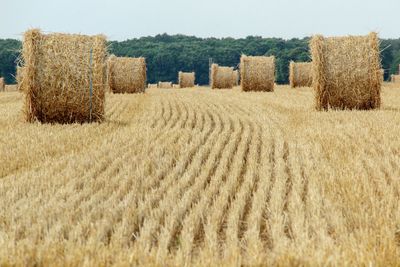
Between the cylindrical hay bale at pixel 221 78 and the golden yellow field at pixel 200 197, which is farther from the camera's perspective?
the cylindrical hay bale at pixel 221 78

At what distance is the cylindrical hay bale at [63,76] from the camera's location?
10.4 metres

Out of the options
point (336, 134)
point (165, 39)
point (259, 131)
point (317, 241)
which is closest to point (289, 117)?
point (259, 131)

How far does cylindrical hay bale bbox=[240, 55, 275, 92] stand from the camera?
78.9 feet

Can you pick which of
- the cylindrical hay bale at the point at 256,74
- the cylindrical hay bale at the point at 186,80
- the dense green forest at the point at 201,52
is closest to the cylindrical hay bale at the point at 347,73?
the cylindrical hay bale at the point at 256,74

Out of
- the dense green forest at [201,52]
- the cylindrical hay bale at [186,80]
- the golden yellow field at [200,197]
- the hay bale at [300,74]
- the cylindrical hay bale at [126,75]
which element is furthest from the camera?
the dense green forest at [201,52]

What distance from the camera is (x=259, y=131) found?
983 centimetres

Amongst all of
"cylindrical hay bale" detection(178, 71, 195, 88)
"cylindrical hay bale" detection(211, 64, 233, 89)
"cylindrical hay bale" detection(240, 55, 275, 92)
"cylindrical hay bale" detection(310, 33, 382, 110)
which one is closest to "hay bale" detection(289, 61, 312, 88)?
"cylindrical hay bale" detection(240, 55, 275, 92)

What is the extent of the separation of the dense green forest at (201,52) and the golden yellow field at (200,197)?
6454 centimetres

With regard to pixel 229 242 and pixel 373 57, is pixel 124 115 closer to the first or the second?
pixel 373 57

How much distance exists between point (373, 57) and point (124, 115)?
228 inches

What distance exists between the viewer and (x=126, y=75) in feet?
73.4

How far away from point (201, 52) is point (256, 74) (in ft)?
195

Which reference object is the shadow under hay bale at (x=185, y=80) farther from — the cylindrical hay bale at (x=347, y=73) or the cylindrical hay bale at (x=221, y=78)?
the cylindrical hay bale at (x=347, y=73)

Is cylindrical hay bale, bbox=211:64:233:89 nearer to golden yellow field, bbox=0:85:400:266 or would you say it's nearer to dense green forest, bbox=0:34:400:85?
golden yellow field, bbox=0:85:400:266
